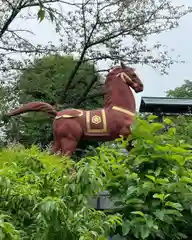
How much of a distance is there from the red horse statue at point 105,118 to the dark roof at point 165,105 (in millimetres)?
2754

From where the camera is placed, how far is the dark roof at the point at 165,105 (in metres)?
10.0

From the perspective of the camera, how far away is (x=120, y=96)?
706 cm

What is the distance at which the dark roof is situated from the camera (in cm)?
1000

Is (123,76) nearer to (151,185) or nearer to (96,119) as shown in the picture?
(96,119)

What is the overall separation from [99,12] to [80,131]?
16.5 feet

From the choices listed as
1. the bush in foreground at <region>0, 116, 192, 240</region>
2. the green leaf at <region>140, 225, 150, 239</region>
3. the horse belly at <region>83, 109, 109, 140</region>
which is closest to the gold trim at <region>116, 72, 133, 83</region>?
the horse belly at <region>83, 109, 109, 140</region>

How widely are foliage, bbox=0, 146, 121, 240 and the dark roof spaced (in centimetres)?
764

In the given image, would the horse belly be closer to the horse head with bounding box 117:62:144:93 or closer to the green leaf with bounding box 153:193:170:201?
the horse head with bounding box 117:62:144:93

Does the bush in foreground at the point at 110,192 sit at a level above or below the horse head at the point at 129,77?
below

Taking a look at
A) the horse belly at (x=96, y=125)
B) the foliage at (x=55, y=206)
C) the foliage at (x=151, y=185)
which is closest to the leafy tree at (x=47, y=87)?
the horse belly at (x=96, y=125)

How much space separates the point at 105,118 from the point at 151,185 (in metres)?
4.04

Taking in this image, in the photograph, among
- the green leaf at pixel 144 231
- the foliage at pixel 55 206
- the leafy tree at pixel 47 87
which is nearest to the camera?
the foliage at pixel 55 206

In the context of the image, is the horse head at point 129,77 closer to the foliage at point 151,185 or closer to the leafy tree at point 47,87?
the foliage at point 151,185

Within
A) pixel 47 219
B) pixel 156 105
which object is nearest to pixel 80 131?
pixel 156 105
